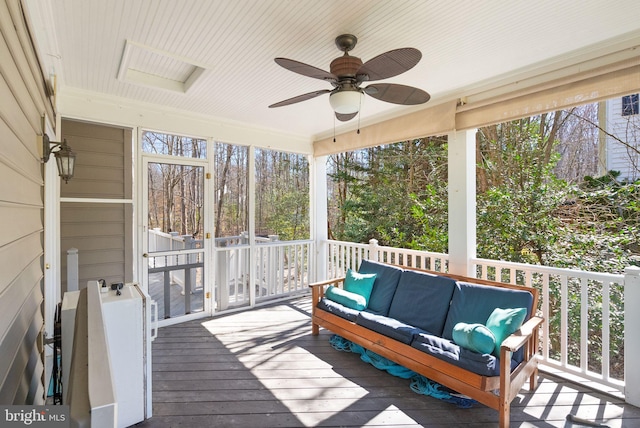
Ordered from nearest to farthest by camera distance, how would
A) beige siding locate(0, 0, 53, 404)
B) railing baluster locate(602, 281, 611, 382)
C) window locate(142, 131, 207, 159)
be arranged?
beige siding locate(0, 0, 53, 404), railing baluster locate(602, 281, 611, 382), window locate(142, 131, 207, 159)

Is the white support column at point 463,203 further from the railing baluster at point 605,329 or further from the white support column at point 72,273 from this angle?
the white support column at point 72,273

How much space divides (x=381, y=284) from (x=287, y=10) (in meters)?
2.66

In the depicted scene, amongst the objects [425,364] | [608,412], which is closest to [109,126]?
[425,364]

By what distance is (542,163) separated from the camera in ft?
15.1

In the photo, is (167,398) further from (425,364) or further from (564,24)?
(564,24)

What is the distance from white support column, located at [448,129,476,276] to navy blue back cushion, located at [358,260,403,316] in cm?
65

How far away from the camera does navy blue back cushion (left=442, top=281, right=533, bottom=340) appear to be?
255cm

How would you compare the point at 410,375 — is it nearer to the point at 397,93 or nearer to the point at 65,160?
the point at 397,93

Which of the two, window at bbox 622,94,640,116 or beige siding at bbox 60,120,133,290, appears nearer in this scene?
beige siding at bbox 60,120,133,290

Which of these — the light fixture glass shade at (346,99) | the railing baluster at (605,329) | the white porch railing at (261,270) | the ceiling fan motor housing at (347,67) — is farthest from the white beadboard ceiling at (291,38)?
the white porch railing at (261,270)

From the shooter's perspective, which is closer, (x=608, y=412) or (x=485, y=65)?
(x=608, y=412)

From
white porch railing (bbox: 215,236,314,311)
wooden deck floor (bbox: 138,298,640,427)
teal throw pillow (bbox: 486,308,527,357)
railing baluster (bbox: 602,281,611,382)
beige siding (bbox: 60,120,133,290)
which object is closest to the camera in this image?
wooden deck floor (bbox: 138,298,640,427)

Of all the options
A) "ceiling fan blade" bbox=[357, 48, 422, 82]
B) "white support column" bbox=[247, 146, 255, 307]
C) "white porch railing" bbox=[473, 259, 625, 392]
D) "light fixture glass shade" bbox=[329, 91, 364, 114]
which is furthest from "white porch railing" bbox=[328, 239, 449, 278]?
"ceiling fan blade" bbox=[357, 48, 422, 82]

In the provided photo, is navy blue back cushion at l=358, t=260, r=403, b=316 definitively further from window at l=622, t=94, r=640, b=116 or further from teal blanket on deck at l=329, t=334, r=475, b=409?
window at l=622, t=94, r=640, b=116
